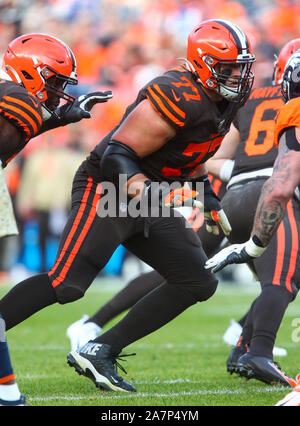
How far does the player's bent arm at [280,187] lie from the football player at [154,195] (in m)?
0.33

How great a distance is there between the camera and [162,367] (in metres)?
4.20

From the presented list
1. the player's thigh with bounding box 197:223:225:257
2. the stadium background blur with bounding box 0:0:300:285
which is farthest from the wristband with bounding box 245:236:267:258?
the stadium background blur with bounding box 0:0:300:285

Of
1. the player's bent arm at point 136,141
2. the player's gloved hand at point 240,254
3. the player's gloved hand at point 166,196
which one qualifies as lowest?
the player's gloved hand at point 240,254

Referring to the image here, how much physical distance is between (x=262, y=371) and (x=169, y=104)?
1.31m

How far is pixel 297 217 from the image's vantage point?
3.74 metres

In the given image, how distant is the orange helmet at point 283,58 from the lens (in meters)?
4.09

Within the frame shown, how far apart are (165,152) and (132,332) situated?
0.84 meters

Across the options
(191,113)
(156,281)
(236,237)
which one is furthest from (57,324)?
(191,113)

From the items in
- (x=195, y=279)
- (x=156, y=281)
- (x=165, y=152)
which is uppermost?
(x=165, y=152)

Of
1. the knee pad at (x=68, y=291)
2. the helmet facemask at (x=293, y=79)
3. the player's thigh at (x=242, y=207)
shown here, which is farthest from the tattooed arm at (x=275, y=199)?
the player's thigh at (x=242, y=207)

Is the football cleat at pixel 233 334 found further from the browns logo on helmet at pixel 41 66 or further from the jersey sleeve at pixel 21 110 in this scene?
the jersey sleeve at pixel 21 110

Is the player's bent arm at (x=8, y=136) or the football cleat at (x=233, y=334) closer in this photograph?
the player's bent arm at (x=8, y=136)

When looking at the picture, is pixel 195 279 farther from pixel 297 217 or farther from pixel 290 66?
pixel 290 66

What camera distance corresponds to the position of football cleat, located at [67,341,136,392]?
11.0 ft
